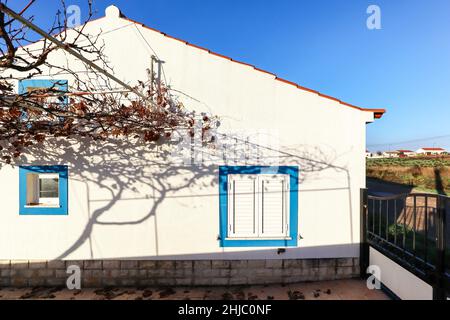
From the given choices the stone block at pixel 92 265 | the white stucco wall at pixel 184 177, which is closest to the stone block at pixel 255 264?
the white stucco wall at pixel 184 177

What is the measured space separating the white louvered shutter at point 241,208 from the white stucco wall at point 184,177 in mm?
318

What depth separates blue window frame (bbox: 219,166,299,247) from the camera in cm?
450

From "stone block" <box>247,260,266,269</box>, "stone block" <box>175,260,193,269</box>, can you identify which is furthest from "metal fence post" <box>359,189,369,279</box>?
"stone block" <box>175,260,193,269</box>

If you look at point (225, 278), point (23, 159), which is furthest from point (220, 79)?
point (23, 159)

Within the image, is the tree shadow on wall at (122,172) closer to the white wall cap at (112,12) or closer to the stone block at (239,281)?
the stone block at (239,281)

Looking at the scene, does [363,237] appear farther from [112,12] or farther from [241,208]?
[112,12]

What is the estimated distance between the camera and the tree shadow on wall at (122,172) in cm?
459

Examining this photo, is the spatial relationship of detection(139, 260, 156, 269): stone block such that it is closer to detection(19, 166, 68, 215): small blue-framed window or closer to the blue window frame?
the blue window frame

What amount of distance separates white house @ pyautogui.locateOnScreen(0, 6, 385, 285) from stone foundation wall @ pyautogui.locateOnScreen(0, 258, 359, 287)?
0.10ft

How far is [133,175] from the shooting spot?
4.61 metres

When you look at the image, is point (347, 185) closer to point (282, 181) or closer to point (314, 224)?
point (314, 224)
